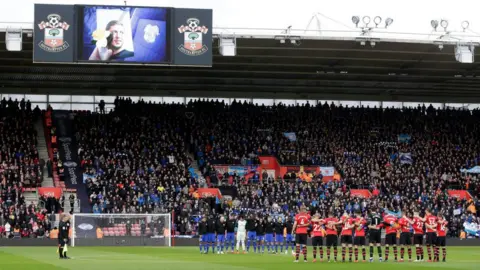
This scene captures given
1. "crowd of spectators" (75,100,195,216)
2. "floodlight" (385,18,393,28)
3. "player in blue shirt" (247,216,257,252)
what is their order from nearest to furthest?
"player in blue shirt" (247,216,257,252), "floodlight" (385,18,393,28), "crowd of spectators" (75,100,195,216)

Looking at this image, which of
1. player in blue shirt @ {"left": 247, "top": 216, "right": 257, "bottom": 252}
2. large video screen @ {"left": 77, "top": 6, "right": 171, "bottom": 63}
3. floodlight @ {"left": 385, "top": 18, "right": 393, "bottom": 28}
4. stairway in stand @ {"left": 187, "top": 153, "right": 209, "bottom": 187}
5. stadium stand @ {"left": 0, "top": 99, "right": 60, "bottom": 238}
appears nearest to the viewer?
player in blue shirt @ {"left": 247, "top": 216, "right": 257, "bottom": 252}

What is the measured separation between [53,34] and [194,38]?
765 centimetres

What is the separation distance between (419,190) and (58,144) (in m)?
25.0

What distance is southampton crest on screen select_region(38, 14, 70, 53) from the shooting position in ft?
164

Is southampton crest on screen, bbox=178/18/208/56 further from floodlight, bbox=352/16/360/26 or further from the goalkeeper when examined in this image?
the goalkeeper

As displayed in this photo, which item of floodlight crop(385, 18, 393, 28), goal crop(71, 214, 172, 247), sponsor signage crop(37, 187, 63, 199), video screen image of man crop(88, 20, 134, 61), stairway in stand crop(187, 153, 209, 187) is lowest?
goal crop(71, 214, 172, 247)

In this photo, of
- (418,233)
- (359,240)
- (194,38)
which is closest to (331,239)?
(359,240)

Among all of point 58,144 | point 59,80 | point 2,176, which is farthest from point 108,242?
point 59,80

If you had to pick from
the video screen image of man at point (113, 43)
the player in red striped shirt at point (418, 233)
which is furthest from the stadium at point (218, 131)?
the player in red striped shirt at point (418, 233)

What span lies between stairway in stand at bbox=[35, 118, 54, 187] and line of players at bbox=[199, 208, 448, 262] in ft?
58.0

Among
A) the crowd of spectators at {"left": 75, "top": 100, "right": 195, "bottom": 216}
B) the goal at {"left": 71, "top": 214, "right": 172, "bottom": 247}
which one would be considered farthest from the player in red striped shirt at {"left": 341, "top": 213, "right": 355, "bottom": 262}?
the crowd of spectators at {"left": 75, "top": 100, "right": 195, "bottom": 216}

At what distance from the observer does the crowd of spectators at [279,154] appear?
191 feet

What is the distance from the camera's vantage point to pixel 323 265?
101 feet

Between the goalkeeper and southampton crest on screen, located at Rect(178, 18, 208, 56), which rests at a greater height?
southampton crest on screen, located at Rect(178, 18, 208, 56)
